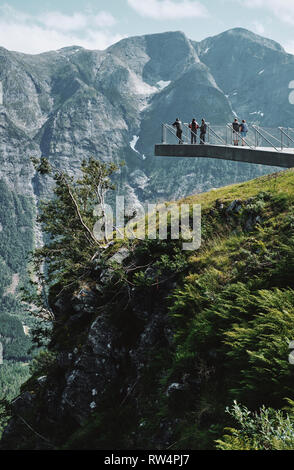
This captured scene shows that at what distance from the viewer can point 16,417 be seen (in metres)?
16.1

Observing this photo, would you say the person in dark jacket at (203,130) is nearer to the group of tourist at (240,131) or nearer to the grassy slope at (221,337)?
the group of tourist at (240,131)

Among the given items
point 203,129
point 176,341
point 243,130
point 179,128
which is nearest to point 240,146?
point 243,130

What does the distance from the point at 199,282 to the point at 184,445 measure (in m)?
4.99

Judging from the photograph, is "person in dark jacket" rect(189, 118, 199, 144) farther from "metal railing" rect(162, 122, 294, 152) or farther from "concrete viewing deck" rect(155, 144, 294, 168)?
"concrete viewing deck" rect(155, 144, 294, 168)

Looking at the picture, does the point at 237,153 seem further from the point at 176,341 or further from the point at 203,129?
the point at 176,341

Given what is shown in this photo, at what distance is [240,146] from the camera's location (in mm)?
26250

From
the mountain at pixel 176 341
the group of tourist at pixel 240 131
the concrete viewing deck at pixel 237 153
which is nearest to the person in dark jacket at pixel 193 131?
the concrete viewing deck at pixel 237 153

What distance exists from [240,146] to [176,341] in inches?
749

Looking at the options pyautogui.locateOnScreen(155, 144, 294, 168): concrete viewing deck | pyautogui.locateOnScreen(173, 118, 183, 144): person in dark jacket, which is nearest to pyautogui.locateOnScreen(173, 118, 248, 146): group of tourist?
pyautogui.locateOnScreen(173, 118, 183, 144): person in dark jacket

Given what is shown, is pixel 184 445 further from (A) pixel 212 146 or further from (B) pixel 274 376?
(A) pixel 212 146

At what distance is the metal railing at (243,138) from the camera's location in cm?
2303

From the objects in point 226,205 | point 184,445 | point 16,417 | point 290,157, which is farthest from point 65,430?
point 290,157

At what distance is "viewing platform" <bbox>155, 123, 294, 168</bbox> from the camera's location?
22.6 metres
